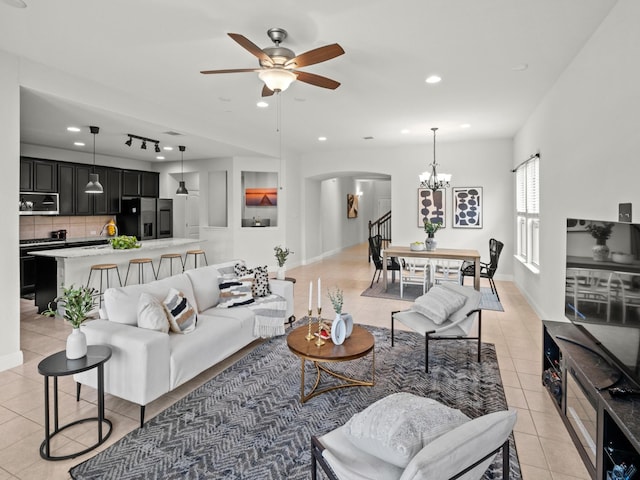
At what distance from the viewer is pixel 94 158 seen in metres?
7.70

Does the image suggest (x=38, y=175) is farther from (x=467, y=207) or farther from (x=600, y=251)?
(x=467, y=207)

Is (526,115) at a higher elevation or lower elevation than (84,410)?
higher

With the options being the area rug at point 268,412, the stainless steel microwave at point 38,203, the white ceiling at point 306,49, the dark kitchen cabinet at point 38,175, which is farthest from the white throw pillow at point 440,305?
the dark kitchen cabinet at point 38,175

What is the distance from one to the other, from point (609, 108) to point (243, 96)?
3936mm

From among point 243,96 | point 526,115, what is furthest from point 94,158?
point 526,115

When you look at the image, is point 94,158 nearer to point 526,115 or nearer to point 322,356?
point 322,356

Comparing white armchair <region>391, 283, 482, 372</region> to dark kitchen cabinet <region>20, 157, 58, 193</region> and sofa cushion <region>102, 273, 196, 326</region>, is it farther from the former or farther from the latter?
dark kitchen cabinet <region>20, 157, 58, 193</region>

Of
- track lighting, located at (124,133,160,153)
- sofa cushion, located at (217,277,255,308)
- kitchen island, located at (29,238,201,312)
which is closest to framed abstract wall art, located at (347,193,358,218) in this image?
track lighting, located at (124,133,160,153)

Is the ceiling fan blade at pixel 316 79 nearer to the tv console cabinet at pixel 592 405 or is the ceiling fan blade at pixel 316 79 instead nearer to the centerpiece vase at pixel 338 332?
the centerpiece vase at pixel 338 332

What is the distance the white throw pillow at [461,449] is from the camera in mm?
1178

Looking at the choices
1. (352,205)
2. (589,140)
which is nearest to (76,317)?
(589,140)

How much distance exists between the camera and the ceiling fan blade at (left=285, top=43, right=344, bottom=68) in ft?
8.74

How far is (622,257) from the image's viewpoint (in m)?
1.99

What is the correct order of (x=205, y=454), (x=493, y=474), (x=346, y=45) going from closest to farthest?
(x=493, y=474) → (x=205, y=454) → (x=346, y=45)
